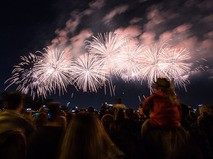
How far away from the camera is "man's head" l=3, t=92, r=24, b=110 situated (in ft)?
14.7

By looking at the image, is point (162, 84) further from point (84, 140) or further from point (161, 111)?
point (84, 140)

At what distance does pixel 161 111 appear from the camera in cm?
548

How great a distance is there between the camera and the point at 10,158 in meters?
3.11

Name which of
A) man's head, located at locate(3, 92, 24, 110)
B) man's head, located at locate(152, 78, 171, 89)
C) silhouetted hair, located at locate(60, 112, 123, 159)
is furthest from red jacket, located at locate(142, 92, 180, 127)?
man's head, located at locate(3, 92, 24, 110)

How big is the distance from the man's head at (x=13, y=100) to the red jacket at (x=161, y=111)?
242cm

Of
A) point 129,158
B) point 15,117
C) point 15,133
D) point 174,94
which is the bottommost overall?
point 129,158

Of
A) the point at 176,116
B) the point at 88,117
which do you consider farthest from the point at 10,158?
the point at 176,116

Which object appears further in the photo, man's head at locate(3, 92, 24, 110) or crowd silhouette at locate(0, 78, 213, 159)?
man's head at locate(3, 92, 24, 110)

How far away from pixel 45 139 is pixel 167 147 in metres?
2.23

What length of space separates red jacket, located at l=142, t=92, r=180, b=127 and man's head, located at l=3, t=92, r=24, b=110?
242 centimetres

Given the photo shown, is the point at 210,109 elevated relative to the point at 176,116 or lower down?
elevated

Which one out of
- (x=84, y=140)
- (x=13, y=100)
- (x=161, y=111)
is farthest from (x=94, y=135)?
(x=161, y=111)

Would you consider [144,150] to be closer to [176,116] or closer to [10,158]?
[176,116]

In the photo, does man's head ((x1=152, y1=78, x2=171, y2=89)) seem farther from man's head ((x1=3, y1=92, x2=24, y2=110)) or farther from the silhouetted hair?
man's head ((x1=3, y1=92, x2=24, y2=110))
